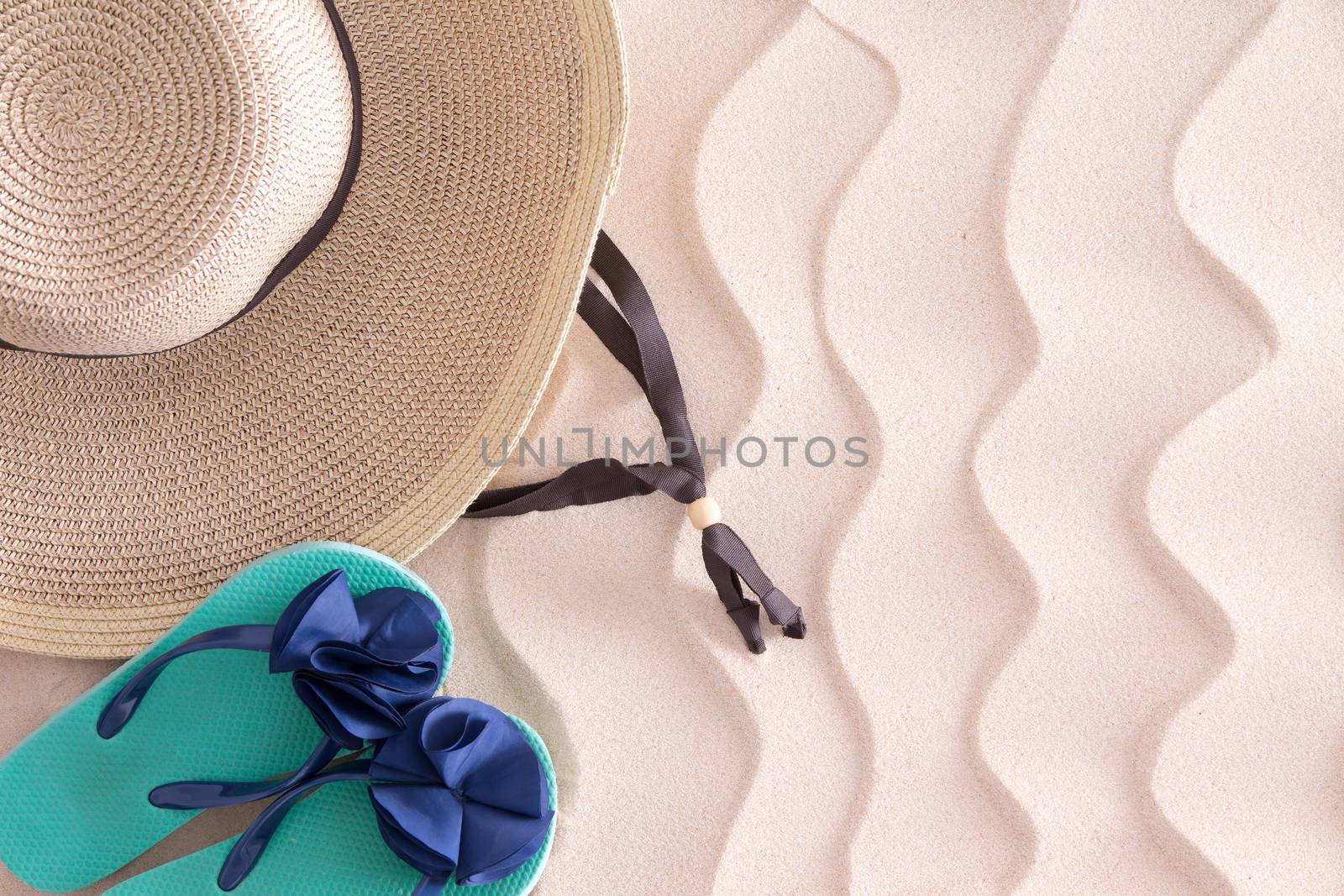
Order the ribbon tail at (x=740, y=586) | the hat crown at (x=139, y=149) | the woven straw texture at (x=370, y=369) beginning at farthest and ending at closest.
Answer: the ribbon tail at (x=740, y=586)
the woven straw texture at (x=370, y=369)
the hat crown at (x=139, y=149)

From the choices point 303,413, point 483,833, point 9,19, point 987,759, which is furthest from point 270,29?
point 987,759

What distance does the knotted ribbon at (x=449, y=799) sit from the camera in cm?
68

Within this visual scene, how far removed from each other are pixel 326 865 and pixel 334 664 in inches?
7.0

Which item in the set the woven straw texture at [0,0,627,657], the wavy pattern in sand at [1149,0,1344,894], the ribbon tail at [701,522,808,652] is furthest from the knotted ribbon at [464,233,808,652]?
the wavy pattern in sand at [1149,0,1344,894]

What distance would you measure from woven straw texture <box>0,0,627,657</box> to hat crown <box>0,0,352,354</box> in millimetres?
101

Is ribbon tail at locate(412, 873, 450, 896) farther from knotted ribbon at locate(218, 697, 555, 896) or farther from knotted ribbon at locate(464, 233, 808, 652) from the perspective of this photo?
knotted ribbon at locate(464, 233, 808, 652)

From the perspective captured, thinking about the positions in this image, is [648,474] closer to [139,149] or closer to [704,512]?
[704,512]

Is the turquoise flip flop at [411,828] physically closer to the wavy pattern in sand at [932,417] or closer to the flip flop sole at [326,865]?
the flip flop sole at [326,865]

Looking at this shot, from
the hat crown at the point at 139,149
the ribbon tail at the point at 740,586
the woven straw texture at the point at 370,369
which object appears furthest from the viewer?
the ribbon tail at the point at 740,586

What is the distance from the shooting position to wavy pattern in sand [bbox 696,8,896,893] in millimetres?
767

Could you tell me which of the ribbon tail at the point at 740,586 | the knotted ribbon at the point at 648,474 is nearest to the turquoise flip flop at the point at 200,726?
the knotted ribbon at the point at 648,474

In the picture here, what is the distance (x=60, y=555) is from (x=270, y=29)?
1.38 ft

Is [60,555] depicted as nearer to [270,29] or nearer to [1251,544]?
[270,29]

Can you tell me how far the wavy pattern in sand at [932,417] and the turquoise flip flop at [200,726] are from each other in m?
0.38
